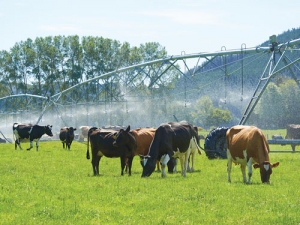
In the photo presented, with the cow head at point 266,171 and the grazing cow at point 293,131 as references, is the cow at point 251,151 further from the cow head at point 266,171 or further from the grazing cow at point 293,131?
the grazing cow at point 293,131

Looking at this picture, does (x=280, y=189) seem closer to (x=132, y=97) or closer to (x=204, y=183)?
(x=204, y=183)

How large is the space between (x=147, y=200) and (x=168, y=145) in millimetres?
6401

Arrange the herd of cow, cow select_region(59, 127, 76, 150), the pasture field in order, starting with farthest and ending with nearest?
cow select_region(59, 127, 76, 150), the herd of cow, the pasture field

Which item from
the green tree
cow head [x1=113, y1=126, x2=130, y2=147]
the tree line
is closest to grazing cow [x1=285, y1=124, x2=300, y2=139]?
the green tree

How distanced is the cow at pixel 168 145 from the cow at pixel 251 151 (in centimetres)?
227

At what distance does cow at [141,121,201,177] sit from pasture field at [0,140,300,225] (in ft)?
2.88

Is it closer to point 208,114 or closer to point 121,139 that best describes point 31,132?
point 208,114

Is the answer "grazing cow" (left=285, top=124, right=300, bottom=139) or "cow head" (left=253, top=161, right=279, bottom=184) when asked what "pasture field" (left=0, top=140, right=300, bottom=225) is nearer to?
"cow head" (left=253, top=161, right=279, bottom=184)

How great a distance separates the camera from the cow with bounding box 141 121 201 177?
18938 mm

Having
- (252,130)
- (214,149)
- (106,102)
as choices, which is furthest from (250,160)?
(106,102)

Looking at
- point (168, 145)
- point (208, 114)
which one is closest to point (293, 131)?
point (208, 114)

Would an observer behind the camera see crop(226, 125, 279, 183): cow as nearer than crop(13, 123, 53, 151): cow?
Yes

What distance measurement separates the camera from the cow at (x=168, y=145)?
18938mm

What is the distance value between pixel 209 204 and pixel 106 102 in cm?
3923
